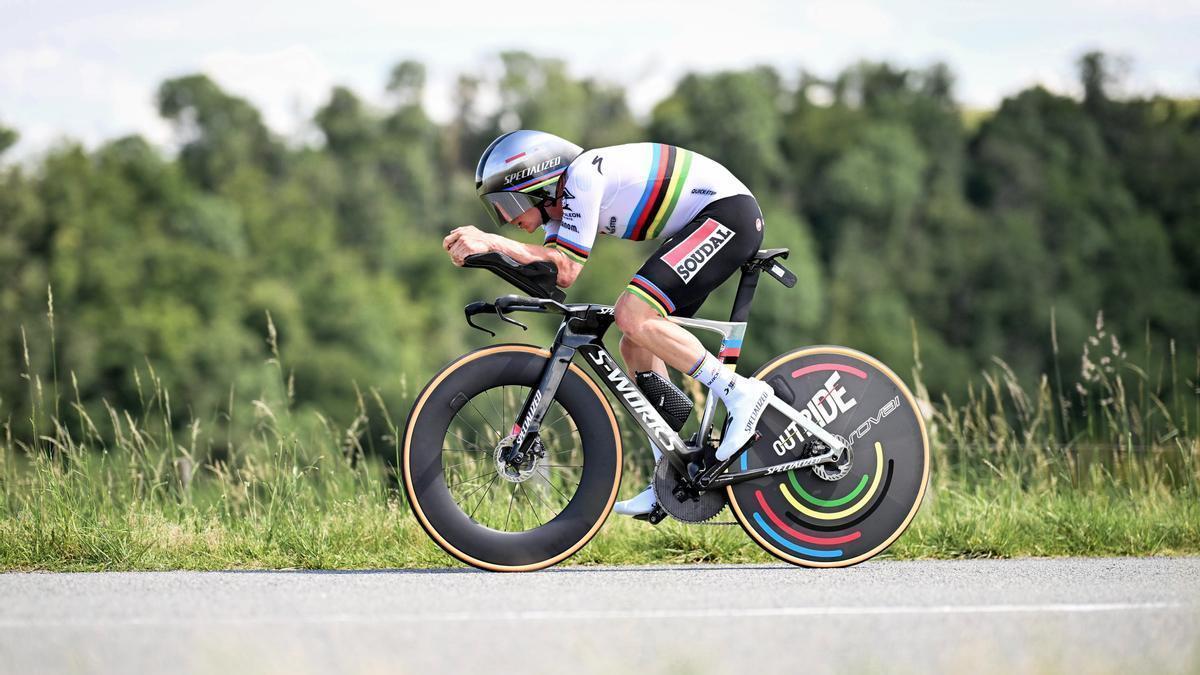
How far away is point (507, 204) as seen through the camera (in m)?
6.60

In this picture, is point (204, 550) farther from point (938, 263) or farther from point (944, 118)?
point (944, 118)

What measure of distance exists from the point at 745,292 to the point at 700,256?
0.97 ft

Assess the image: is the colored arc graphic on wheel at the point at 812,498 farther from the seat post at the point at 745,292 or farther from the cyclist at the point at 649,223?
the seat post at the point at 745,292

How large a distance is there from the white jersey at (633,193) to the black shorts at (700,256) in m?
0.07

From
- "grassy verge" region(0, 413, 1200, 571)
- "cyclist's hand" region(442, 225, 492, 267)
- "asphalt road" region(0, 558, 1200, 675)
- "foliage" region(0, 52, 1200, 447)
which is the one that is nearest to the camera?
"asphalt road" region(0, 558, 1200, 675)

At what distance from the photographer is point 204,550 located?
6844 mm

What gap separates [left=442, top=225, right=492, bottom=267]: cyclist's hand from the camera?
620 centimetres

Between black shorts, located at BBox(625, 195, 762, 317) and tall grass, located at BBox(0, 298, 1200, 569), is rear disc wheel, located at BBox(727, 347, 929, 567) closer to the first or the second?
tall grass, located at BBox(0, 298, 1200, 569)

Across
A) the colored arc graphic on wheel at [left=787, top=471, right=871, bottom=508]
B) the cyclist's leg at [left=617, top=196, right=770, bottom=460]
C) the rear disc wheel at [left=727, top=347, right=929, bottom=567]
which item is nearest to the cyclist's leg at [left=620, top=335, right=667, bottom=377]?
the cyclist's leg at [left=617, top=196, right=770, bottom=460]

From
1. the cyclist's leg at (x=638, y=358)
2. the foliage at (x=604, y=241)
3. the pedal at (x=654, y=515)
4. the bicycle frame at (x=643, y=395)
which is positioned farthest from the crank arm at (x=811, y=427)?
the foliage at (x=604, y=241)

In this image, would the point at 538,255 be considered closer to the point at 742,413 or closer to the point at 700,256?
the point at 700,256

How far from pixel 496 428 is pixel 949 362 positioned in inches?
2492

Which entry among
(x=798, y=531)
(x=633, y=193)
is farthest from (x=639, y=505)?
(x=633, y=193)

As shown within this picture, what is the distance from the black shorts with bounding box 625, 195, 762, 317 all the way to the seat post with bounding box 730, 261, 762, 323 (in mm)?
81
